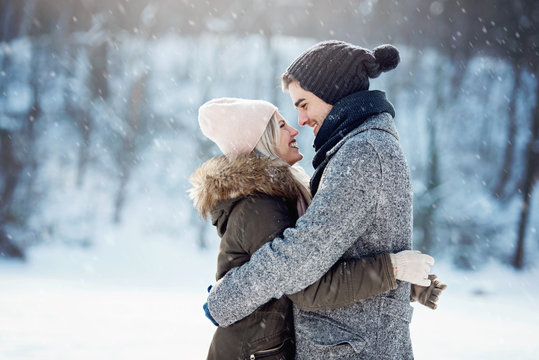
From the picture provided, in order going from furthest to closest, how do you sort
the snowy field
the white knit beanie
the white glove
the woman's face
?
the snowy field → the woman's face → the white knit beanie → the white glove

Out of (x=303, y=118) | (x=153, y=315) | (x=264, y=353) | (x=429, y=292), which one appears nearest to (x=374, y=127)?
(x=303, y=118)

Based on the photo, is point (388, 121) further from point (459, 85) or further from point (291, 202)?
point (459, 85)

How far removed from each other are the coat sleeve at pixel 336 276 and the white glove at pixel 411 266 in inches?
0.9

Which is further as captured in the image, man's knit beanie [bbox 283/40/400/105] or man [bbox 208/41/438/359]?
man's knit beanie [bbox 283/40/400/105]

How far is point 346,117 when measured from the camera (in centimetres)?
135

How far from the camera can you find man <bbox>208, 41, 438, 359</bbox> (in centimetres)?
116

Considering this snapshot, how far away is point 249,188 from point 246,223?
0.10 meters

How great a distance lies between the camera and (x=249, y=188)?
1.34m

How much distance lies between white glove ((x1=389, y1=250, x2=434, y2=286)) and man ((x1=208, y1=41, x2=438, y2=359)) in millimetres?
43

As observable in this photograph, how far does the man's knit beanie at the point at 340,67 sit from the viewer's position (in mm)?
1457

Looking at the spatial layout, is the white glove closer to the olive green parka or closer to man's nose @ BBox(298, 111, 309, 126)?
the olive green parka

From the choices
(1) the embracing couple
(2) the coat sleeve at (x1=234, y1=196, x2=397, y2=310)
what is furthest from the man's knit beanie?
(2) the coat sleeve at (x1=234, y1=196, x2=397, y2=310)

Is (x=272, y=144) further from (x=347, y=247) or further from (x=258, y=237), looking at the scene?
(x=347, y=247)

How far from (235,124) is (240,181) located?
0.92 ft
